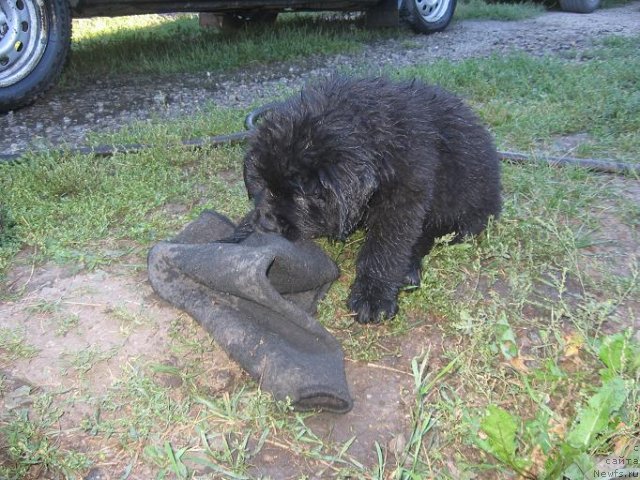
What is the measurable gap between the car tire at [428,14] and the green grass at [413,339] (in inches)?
204

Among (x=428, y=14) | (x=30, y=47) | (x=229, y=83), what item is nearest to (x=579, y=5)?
(x=428, y=14)

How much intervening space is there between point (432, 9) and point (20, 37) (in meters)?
6.14

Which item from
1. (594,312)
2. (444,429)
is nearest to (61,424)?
(444,429)

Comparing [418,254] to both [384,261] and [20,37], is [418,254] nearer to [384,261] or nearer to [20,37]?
[384,261]

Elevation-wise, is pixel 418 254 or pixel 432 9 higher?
pixel 432 9

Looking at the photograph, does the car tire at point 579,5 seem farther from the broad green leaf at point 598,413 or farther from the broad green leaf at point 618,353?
the broad green leaf at point 598,413

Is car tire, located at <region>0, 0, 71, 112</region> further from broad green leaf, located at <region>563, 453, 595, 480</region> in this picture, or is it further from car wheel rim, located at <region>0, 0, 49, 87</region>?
broad green leaf, located at <region>563, 453, 595, 480</region>

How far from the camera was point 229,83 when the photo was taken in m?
6.10

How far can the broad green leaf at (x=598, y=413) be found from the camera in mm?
1913

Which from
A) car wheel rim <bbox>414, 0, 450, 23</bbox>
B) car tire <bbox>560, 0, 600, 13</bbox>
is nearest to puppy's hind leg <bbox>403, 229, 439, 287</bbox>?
car wheel rim <bbox>414, 0, 450, 23</bbox>

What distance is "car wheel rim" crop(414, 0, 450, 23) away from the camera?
343 inches

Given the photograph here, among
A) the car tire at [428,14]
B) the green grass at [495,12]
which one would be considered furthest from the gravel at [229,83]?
the green grass at [495,12]

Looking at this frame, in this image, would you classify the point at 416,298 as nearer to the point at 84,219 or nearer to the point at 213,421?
the point at 213,421

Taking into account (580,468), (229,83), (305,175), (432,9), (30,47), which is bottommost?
(229,83)
